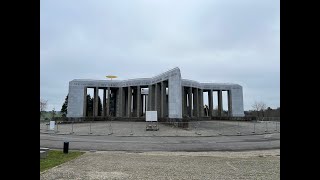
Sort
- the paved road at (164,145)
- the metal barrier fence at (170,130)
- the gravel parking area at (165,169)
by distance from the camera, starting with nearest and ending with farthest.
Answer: the gravel parking area at (165,169), the paved road at (164,145), the metal barrier fence at (170,130)

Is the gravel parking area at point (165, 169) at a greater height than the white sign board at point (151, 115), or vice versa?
the white sign board at point (151, 115)

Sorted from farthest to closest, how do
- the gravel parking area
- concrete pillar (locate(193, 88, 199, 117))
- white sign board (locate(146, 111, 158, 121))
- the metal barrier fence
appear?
concrete pillar (locate(193, 88, 199, 117)) < white sign board (locate(146, 111, 158, 121)) < the metal barrier fence < the gravel parking area

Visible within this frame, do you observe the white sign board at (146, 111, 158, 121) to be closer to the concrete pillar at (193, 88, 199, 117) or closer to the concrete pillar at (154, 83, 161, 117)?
the concrete pillar at (154, 83, 161, 117)

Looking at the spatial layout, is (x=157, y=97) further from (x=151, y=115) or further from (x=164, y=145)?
(x=164, y=145)

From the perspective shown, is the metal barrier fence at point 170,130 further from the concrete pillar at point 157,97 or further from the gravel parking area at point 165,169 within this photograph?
the gravel parking area at point 165,169

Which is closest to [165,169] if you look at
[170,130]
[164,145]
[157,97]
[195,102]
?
[164,145]

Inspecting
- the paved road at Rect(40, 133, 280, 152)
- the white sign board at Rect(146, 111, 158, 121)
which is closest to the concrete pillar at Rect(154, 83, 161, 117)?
the white sign board at Rect(146, 111, 158, 121)

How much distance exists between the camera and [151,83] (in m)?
54.2

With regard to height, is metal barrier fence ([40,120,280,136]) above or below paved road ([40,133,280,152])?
below

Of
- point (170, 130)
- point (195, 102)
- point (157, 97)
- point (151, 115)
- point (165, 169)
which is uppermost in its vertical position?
point (157, 97)

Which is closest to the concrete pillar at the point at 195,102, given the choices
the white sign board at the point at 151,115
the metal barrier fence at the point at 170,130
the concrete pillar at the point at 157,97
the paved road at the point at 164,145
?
the concrete pillar at the point at 157,97
